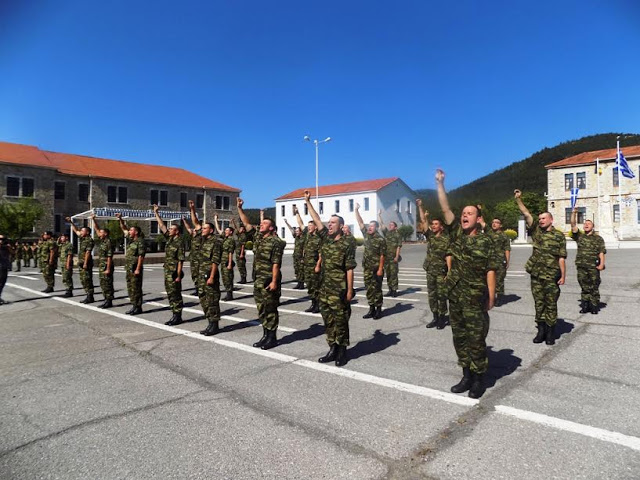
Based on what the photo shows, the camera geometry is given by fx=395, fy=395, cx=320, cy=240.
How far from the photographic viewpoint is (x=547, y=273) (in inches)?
233

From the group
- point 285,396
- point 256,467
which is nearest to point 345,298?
point 285,396

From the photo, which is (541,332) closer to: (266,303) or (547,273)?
(547,273)

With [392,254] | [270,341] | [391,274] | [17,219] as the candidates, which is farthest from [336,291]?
[17,219]

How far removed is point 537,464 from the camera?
106 inches

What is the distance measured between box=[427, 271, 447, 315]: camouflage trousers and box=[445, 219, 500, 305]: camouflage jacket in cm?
275

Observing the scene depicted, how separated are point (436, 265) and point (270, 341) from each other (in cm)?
351

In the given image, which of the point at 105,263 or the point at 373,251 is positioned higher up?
the point at 373,251

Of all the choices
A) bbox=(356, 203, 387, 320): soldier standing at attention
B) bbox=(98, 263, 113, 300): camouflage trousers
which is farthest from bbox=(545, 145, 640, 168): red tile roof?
bbox=(98, 263, 113, 300): camouflage trousers

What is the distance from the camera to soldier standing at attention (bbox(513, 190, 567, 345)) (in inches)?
226

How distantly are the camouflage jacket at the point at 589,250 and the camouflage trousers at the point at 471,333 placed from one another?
16.8 feet

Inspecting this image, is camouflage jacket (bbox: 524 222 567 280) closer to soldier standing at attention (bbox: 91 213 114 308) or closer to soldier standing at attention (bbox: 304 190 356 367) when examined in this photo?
soldier standing at attention (bbox: 304 190 356 367)

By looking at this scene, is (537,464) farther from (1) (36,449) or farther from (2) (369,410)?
(1) (36,449)

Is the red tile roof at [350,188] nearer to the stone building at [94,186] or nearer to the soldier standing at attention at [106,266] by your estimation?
the stone building at [94,186]

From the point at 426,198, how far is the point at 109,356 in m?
5.63
